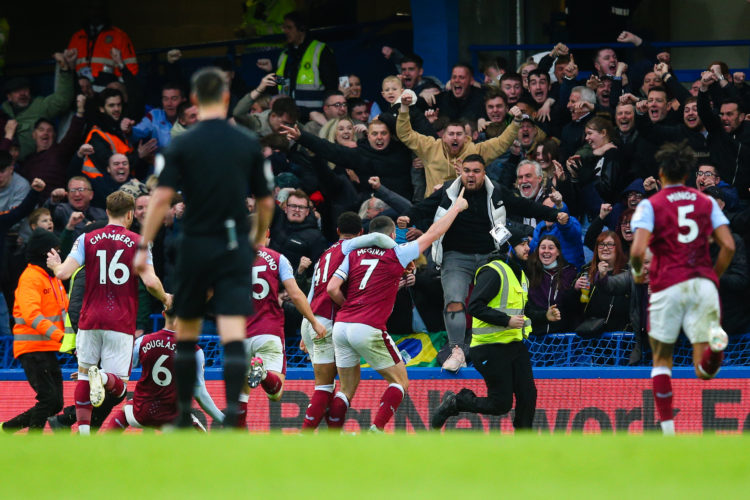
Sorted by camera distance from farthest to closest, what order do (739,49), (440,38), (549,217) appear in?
(739,49), (440,38), (549,217)

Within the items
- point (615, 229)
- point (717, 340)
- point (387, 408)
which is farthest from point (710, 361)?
point (615, 229)

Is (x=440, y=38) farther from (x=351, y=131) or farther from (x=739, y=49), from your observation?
(x=739, y=49)

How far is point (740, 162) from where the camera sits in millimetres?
13000

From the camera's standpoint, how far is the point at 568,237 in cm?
A: 1310

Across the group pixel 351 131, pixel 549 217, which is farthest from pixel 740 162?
pixel 351 131

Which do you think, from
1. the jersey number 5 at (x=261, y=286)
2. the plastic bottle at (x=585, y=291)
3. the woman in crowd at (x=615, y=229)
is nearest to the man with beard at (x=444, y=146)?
the woman in crowd at (x=615, y=229)

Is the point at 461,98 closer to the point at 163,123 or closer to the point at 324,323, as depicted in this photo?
the point at 163,123

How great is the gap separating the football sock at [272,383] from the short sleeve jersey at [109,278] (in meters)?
1.38

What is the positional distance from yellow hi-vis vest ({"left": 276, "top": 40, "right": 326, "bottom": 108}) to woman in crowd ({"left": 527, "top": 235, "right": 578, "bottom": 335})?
4.60 meters

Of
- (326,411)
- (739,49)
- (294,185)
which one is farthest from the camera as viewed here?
(739,49)

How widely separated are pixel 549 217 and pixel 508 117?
2225 millimetres

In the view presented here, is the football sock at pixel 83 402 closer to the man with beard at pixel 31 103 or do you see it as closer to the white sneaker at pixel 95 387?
the white sneaker at pixel 95 387

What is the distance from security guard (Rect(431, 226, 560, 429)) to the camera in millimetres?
10953

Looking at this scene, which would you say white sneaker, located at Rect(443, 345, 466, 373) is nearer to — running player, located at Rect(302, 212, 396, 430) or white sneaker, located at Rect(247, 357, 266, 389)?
running player, located at Rect(302, 212, 396, 430)
